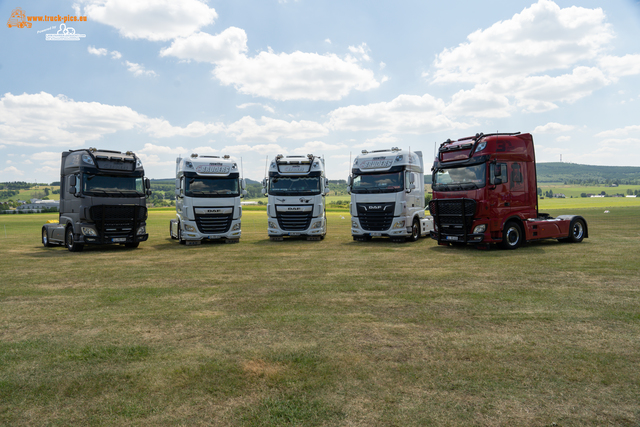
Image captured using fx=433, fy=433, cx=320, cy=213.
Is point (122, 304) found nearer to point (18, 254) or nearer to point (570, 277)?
point (570, 277)

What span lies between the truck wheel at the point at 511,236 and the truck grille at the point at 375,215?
14.5 ft

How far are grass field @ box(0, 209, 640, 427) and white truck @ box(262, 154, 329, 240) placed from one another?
8890 mm

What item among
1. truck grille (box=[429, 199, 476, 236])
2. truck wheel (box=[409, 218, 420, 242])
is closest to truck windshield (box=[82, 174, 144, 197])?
truck wheel (box=[409, 218, 420, 242])

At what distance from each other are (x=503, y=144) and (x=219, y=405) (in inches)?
539

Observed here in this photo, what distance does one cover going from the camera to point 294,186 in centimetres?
1941

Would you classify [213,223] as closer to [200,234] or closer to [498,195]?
[200,234]

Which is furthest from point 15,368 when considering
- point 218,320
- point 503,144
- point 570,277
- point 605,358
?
point 503,144

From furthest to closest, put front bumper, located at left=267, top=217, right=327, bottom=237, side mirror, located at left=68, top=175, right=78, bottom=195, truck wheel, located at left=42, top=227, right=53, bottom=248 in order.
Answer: front bumper, located at left=267, top=217, right=327, bottom=237
truck wheel, located at left=42, top=227, right=53, bottom=248
side mirror, located at left=68, top=175, right=78, bottom=195

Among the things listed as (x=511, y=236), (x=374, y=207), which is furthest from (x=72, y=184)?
(x=511, y=236)

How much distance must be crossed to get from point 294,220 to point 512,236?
8.98 metres

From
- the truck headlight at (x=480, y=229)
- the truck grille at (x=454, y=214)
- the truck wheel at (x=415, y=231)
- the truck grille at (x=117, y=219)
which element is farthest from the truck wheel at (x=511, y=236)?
the truck grille at (x=117, y=219)

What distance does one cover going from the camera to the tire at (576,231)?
16625 mm

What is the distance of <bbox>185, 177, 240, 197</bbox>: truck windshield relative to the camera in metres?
18.4

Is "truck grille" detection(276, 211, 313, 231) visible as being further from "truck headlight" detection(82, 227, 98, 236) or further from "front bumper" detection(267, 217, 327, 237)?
"truck headlight" detection(82, 227, 98, 236)
